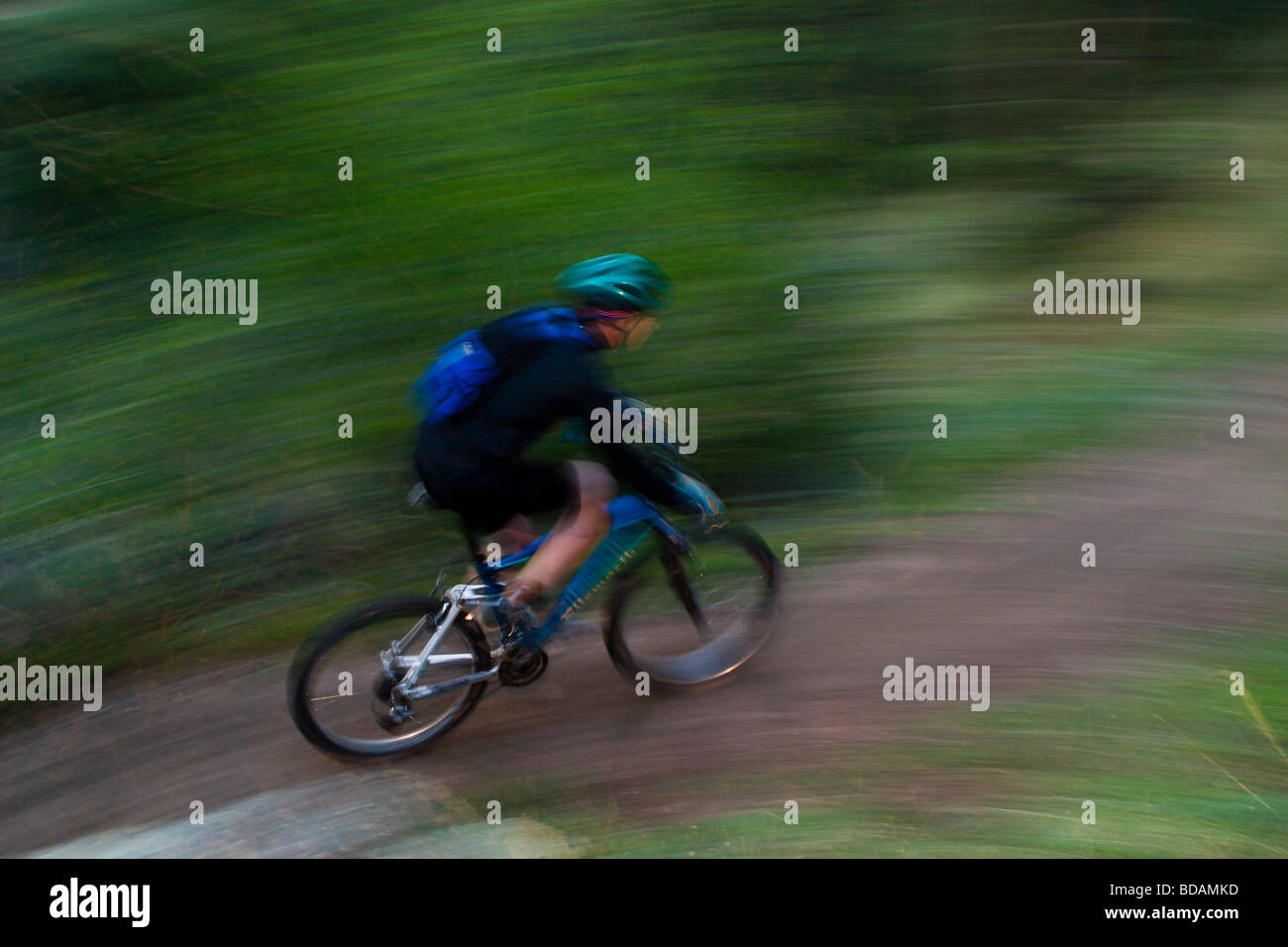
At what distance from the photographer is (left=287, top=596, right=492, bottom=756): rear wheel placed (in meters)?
3.87

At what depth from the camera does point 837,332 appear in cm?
648

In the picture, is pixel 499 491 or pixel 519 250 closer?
pixel 499 491

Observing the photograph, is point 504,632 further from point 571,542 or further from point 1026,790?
point 1026,790

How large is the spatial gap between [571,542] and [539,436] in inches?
17.4

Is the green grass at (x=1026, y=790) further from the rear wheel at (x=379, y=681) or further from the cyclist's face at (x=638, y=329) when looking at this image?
the cyclist's face at (x=638, y=329)

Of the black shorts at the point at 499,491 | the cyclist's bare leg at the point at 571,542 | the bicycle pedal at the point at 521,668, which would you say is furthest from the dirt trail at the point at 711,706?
the black shorts at the point at 499,491

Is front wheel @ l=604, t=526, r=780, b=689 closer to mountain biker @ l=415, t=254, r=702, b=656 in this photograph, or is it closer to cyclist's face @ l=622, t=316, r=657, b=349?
mountain biker @ l=415, t=254, r=702, b=656

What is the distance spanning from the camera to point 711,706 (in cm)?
454

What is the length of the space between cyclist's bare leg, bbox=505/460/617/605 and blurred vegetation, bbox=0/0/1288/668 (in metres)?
1.63

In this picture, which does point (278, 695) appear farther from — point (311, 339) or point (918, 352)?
point (918, 352)

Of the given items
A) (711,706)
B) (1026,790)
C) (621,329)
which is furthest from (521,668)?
(1026,790)

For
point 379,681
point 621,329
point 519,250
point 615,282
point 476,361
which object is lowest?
point 379,681

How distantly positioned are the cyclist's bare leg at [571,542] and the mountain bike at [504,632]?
0.06 m

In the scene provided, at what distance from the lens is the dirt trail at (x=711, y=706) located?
410cm
